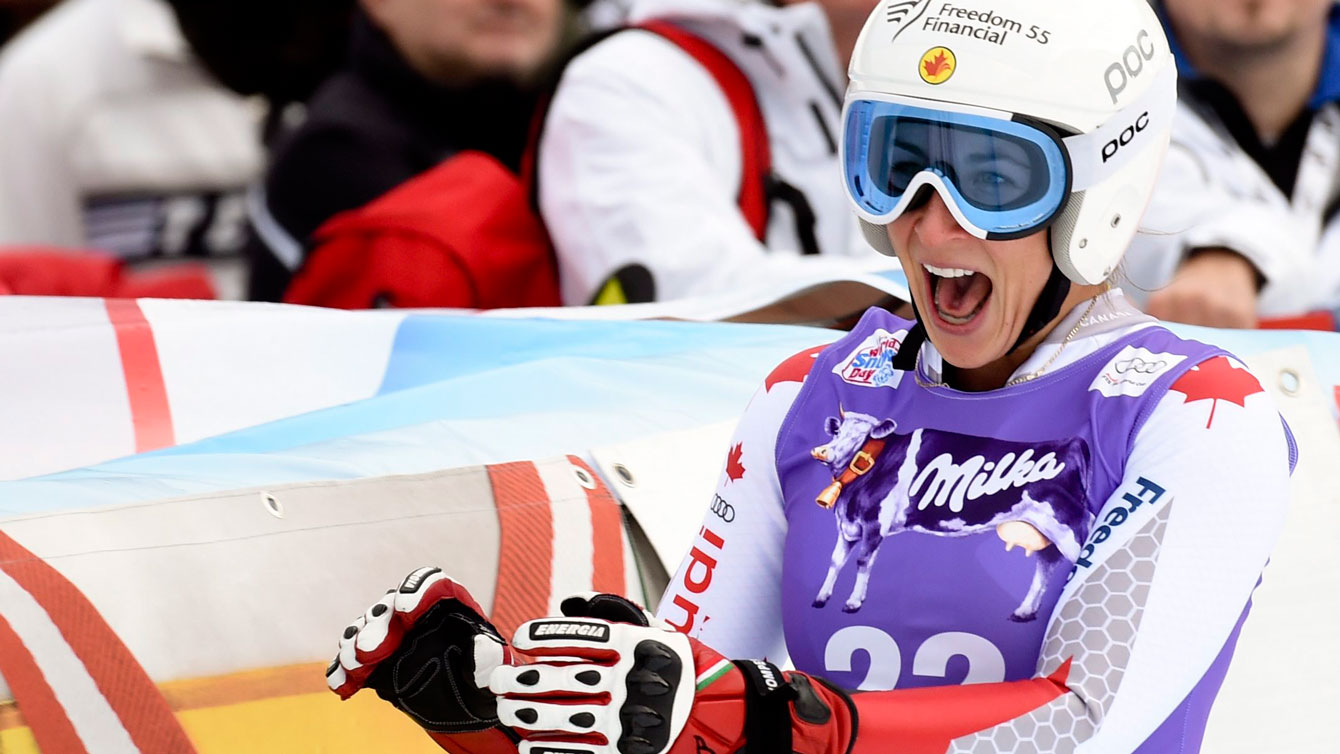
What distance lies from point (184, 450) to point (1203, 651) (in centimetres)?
127

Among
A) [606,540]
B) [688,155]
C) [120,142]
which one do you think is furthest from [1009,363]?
[120,142]

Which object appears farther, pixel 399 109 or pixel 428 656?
pixel 399 109

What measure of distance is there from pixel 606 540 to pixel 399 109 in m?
1.74

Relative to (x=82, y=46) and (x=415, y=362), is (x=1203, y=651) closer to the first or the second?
(x=415, y=362)

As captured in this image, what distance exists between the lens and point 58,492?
6.63ft

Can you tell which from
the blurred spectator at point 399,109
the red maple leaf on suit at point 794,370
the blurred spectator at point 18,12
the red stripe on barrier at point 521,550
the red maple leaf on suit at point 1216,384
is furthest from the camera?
the blurred spectator at point 18,12

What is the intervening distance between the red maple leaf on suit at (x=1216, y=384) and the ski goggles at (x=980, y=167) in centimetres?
19

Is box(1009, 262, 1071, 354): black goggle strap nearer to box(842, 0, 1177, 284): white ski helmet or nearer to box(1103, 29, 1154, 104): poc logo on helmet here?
box(842, 0, 1177, 284): white ski helmet

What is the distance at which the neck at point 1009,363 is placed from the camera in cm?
179

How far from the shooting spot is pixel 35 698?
1756mm

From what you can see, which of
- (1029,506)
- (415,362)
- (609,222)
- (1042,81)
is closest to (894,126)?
(1042,81)

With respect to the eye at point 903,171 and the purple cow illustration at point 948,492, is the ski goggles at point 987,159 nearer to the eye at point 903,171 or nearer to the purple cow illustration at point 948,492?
the eye at point 903,171

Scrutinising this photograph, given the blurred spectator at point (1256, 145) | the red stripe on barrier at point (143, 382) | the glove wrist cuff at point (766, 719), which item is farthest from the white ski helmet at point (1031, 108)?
the blurred spectator at point (1256, 145)

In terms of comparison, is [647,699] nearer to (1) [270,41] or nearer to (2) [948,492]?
(2) [948,492]
